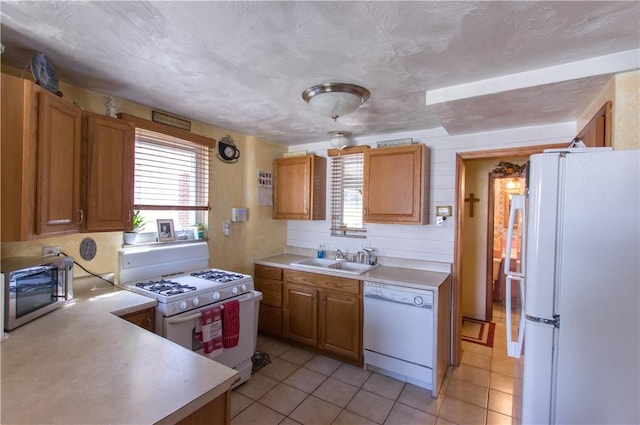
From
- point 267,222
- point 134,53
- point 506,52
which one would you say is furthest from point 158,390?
point 267,222

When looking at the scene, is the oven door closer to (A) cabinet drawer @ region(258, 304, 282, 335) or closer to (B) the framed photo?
(A) cabinet drawer @ region(258, 304, 282, 335)

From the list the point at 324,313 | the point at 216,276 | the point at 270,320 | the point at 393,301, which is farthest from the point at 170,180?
the point at 393,301

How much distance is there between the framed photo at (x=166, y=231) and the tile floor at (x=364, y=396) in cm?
143

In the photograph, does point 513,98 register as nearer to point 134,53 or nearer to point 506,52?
point 506,52

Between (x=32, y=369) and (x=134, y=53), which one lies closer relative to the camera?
(x=32, y=369)

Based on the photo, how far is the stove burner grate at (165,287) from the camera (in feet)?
7.16

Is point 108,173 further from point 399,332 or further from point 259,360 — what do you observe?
point 399,332

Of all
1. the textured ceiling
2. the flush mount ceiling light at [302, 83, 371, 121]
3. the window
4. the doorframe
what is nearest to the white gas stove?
the window

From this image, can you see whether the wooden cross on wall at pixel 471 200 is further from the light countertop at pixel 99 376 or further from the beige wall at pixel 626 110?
the light countertop at pixel 99 376

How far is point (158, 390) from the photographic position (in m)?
1.04

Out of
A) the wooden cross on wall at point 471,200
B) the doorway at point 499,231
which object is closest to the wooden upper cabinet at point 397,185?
the wooden cross on wall at point 471,200

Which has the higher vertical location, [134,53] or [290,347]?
[134,53]

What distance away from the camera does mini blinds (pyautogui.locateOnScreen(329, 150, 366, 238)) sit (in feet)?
11.8

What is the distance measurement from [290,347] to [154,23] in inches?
121
